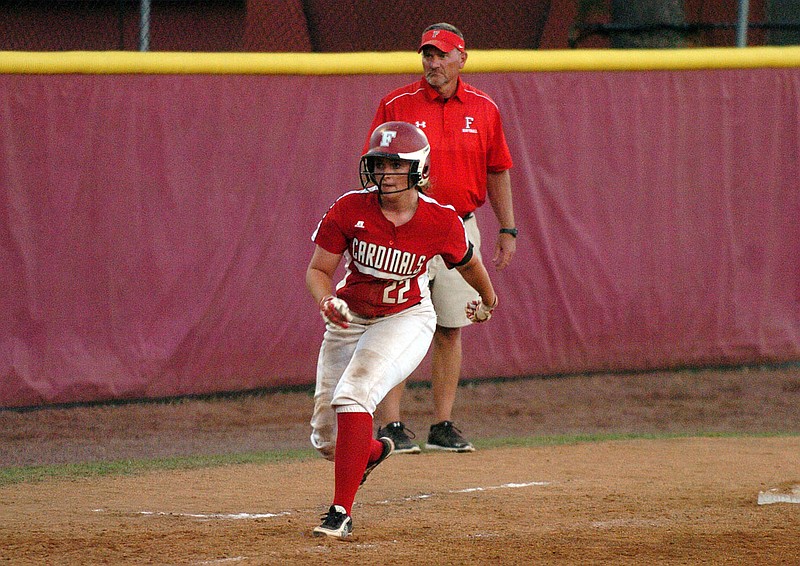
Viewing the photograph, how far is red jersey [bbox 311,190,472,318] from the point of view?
470 centimetres

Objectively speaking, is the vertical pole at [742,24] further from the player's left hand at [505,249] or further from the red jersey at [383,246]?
the red jersey at [383,246]

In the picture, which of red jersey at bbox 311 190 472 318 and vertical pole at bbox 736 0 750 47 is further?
vertical pole at bbox 736 0 750 47

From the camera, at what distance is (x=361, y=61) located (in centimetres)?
794

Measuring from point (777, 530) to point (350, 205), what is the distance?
2.02 m

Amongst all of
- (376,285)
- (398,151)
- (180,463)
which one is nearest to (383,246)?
(376,285)

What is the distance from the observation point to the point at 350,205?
15.5ft

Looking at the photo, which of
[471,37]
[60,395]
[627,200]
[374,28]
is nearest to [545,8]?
[471,37]

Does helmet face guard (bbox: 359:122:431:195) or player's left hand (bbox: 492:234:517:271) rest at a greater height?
helmet face guard (bbox: 359:122:431:195)

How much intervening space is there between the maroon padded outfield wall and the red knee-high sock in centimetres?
338

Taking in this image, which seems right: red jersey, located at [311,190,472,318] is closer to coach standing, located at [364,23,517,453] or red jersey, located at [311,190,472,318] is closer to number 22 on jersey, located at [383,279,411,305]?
number 22 on jersey, located at [383,279,411,305]

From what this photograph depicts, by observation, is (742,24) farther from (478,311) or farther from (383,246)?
(383,246)

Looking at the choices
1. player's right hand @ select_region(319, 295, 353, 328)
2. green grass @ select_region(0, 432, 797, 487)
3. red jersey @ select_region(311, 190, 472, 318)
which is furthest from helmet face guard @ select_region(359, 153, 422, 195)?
green grass @ select_region(0, 432, 797, 487)

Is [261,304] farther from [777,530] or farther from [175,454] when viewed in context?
[777,530]

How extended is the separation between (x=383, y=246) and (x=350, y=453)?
0.82 metres
